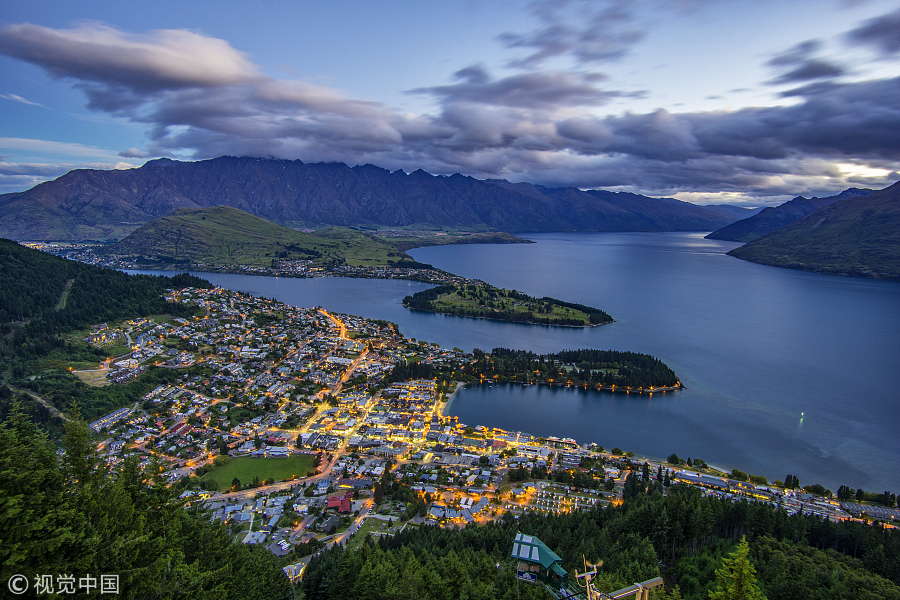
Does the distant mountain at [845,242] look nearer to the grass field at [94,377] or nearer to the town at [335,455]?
the town at [335,455]

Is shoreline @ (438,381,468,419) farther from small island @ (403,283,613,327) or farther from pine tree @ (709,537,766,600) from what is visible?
pine tree @ (709,537,766,600)

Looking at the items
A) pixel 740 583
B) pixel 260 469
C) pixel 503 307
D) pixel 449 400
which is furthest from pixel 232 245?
pixel 740 583

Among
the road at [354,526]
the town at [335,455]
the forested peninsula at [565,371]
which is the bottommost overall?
the road at [354,526]

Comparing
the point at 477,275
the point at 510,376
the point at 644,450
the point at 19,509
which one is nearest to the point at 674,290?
the point at 477,275

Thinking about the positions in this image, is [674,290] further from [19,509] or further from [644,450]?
[19,509]

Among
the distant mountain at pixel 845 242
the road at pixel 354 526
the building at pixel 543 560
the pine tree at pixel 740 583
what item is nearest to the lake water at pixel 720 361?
the road at pixel 354 526
